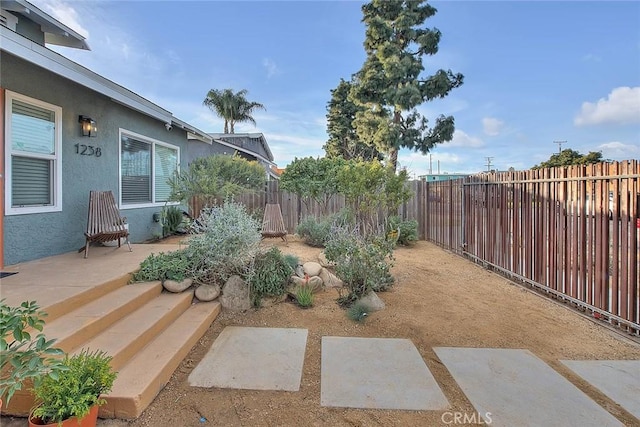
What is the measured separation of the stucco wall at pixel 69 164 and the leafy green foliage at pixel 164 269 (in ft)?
5.75

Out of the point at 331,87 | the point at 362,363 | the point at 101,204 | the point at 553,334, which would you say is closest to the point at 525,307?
the point at 553,334

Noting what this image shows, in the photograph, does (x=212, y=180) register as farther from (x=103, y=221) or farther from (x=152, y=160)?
(x=103, y=221)

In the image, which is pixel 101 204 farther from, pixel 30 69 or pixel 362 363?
pixel 362 363

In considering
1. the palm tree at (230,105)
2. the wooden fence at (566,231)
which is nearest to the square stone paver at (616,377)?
the wooden fence at (566,231)

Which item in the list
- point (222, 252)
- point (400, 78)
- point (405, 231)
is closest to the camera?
point (222, 252)

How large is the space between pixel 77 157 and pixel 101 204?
826 millimetres

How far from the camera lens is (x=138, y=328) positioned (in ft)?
9.48

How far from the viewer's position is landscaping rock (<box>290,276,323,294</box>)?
14.3ft

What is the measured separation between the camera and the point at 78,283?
339 cm

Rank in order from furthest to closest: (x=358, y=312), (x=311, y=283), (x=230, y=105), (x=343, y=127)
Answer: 1. (x=230, y=105)
2. (x=343, y=127)
3. (x=311, y=283)
4. (x=358, y=312)

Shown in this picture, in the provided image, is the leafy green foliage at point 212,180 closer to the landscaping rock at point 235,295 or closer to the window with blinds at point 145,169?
the window with blinds at point 145,169

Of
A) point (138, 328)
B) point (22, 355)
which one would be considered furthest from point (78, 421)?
point (138, 328)

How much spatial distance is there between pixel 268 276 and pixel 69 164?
3.64 meters

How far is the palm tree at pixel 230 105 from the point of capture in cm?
2588
